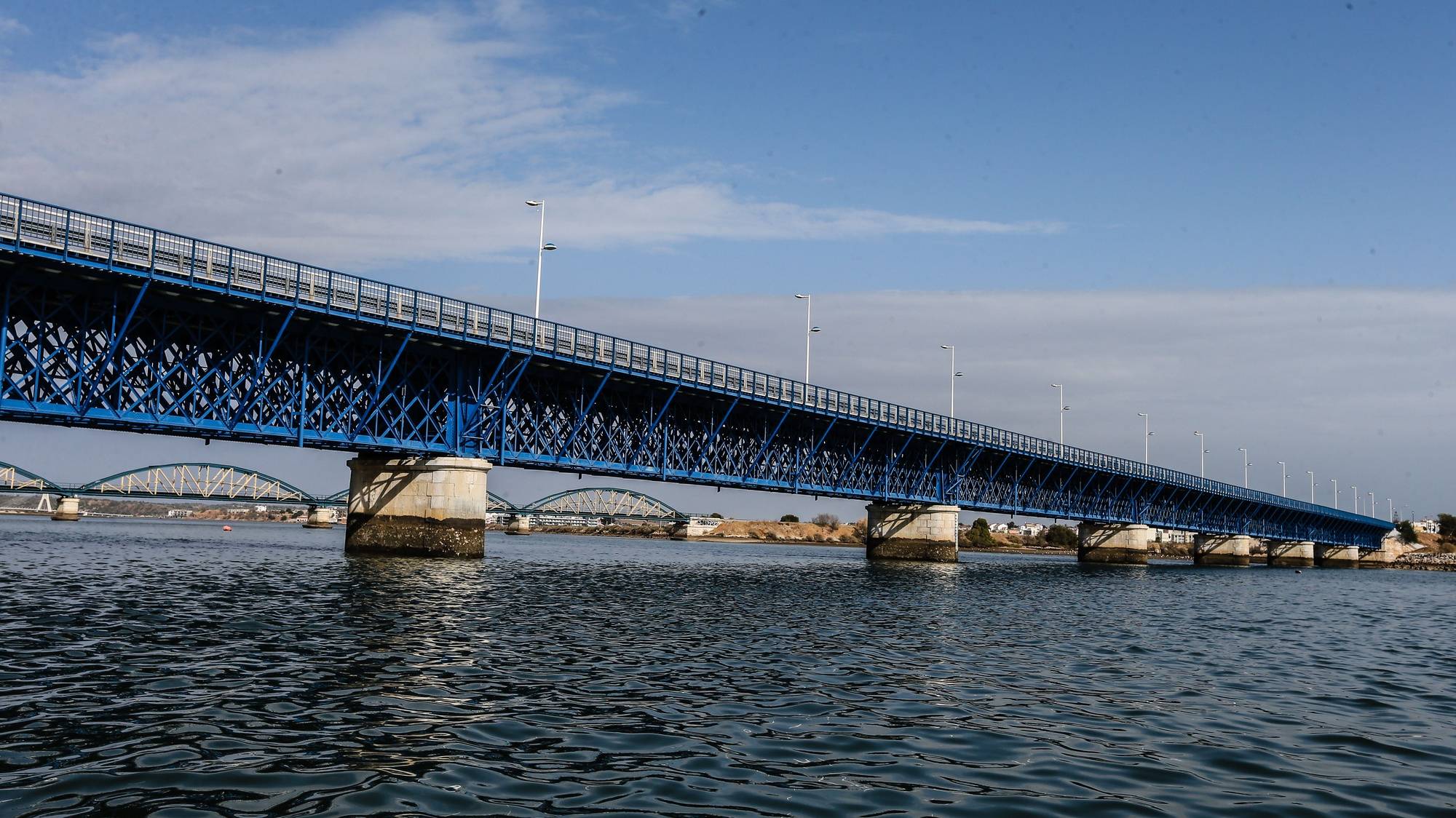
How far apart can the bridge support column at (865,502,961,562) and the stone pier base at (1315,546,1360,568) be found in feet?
393

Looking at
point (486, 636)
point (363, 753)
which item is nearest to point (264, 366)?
point (486, 636)

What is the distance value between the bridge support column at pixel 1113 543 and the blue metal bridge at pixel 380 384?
1519 inches

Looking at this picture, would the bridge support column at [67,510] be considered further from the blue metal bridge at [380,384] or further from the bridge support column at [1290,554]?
the bridge support column at [1290,554]

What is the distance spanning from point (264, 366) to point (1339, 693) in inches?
1779

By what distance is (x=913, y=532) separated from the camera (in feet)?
313

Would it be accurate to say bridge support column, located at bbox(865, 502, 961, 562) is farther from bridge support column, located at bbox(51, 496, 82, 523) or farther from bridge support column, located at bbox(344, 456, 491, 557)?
bridge support column, located at bbox(51, 496, 82, 523)

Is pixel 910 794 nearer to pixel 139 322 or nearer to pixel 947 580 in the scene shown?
pixel 139 322

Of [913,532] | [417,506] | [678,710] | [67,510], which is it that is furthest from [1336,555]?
[67,510]

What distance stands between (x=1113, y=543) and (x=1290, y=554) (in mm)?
67427

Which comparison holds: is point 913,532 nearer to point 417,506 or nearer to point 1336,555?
point 417,506

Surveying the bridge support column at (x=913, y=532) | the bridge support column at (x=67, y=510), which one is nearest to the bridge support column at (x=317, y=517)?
the bridge support column at (x=67, y=510)

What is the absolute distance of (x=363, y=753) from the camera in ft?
37.3

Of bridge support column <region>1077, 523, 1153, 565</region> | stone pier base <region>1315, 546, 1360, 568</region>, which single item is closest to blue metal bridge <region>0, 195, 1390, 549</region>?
bridge support column <region>1077, 523, 1153, 565</region>

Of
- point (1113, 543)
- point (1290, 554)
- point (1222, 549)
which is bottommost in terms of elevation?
point (1290, 554)
